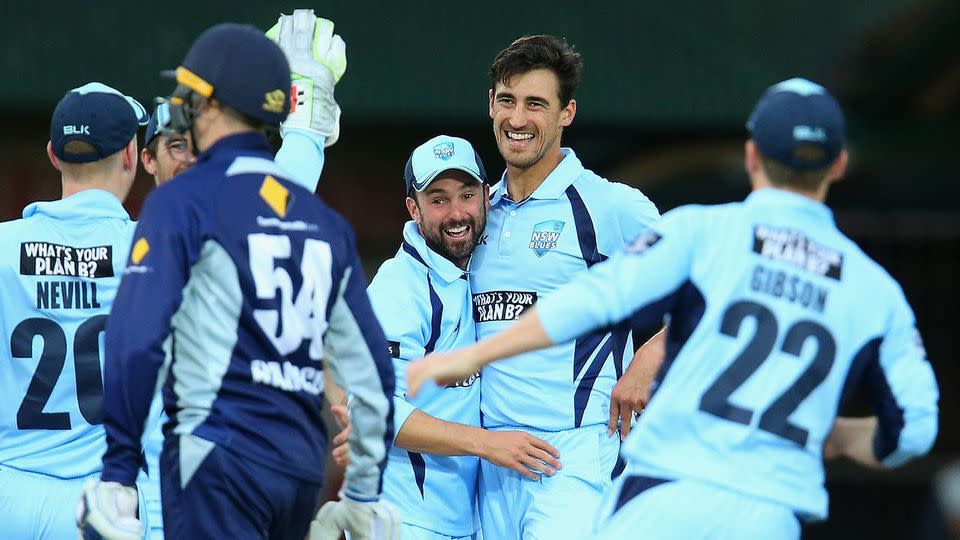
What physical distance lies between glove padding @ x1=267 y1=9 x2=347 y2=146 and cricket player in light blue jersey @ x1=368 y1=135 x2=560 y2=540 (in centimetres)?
88

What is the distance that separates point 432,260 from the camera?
6289 mm

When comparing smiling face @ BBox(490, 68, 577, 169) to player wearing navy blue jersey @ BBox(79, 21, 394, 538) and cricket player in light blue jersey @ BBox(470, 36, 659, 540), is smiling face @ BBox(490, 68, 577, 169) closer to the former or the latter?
cricket player in light blue jersey @ BBox(470, 36, 659, 540)

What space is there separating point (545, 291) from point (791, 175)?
1.98 metres

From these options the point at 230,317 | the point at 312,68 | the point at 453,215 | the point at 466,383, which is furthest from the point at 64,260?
A: the point at 466,383

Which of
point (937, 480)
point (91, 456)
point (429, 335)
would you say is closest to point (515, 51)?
point (429, 335)

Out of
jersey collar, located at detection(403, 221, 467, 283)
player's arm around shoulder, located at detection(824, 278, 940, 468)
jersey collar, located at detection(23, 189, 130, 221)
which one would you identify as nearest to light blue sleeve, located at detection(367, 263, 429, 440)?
jersey collar, located at detection(403, 221, 467, 283)

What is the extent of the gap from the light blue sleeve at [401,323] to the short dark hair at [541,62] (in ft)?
3.28

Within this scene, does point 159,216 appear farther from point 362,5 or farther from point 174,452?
point 362,5

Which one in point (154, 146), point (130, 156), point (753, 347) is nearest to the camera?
point (753, 347)

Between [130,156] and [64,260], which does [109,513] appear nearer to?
[64,260]

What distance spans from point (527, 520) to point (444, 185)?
1.42 meters

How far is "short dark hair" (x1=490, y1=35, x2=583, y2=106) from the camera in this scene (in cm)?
647

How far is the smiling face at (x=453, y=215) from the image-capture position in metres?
6.29

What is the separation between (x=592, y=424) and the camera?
243 inches
